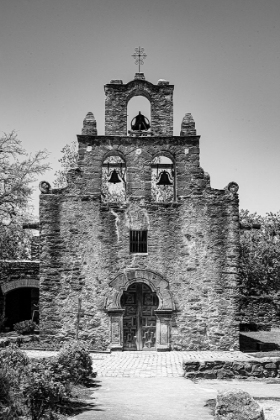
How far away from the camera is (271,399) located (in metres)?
10.5

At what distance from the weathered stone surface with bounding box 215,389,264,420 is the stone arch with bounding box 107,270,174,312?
11182mm

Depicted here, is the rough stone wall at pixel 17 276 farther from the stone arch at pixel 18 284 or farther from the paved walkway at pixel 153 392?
the paved walkway at pixel 153 392

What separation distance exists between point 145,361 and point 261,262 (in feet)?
55.1

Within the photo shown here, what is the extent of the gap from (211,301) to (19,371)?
36.8 feet

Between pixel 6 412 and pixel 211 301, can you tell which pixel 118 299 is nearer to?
pixel 211 301

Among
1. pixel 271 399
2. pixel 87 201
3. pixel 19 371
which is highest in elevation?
pixel 87 201

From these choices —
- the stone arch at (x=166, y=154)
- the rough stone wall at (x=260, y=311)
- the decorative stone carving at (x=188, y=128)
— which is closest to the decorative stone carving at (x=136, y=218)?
the stone arch at (x=166, y=154)

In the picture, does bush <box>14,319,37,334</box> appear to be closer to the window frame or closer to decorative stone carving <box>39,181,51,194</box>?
the window frame

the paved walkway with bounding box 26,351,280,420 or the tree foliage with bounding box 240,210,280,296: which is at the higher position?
the tree foliage with bounding box 240,210,280,296

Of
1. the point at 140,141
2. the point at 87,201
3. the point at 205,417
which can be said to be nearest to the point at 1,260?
the point at 87,201

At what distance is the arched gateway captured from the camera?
18875mm

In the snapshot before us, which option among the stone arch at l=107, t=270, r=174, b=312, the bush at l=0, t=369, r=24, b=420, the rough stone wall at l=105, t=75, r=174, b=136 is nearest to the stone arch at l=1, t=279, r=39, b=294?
the stone arch at l=107, t=270, r=174, b=312

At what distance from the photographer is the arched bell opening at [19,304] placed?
25.4 m

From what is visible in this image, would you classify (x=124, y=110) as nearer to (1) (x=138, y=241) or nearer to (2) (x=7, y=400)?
(1) (x=138, y=241)
